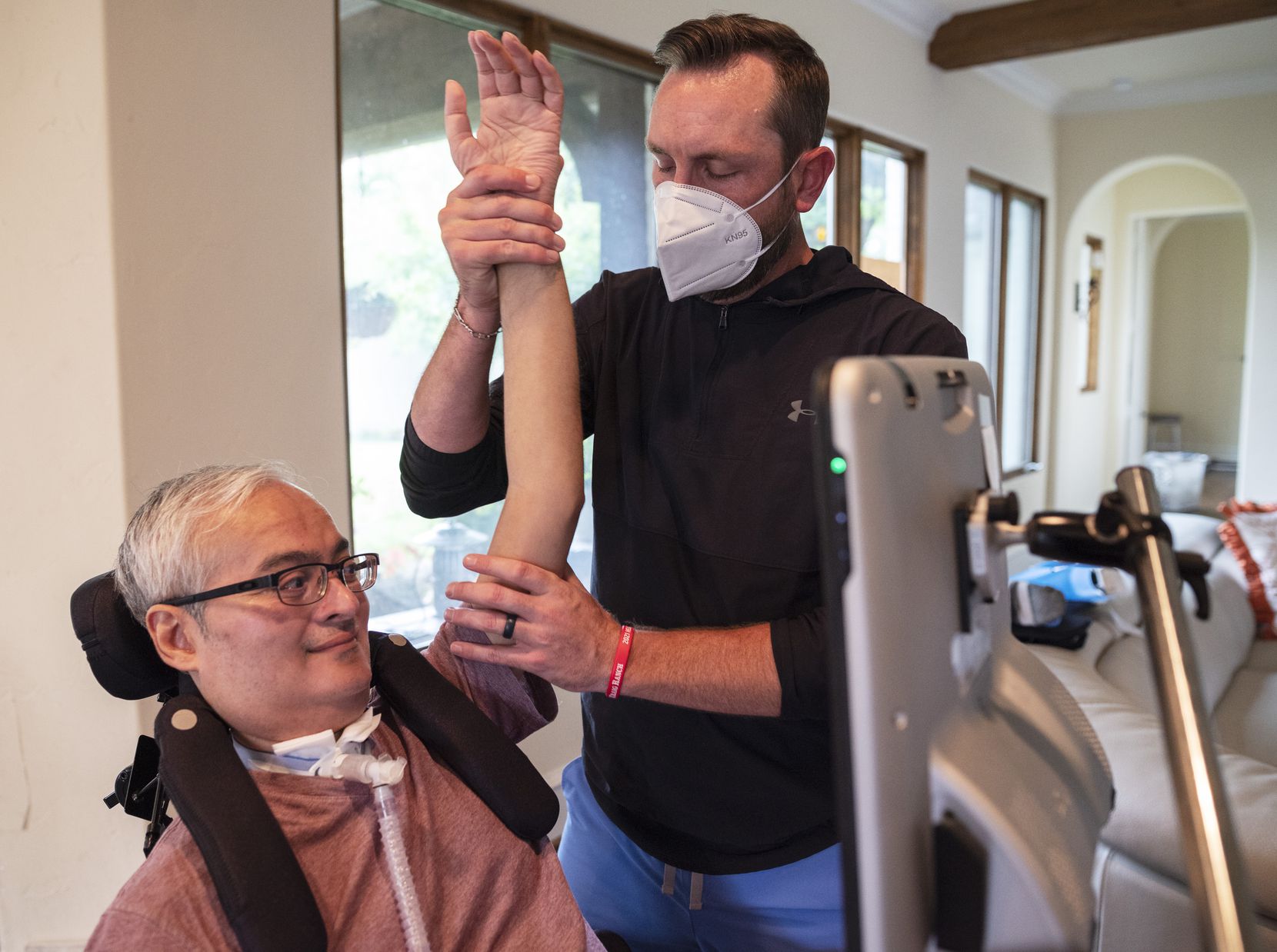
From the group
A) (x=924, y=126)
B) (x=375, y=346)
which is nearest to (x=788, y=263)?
(x=375, y=346)

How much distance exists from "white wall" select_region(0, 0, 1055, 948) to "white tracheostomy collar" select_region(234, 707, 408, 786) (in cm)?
102

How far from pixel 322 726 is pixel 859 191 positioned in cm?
379

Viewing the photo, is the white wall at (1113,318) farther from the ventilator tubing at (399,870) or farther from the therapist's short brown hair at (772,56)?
the ventilator tubing at (399,870)

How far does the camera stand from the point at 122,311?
191cm

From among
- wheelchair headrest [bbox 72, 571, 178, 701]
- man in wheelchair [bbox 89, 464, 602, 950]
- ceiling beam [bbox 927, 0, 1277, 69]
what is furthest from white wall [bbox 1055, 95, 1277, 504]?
wheelchair headrest [bbox 72, 571, 178, 701]

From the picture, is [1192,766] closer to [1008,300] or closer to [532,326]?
[532,326]

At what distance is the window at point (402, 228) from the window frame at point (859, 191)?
1557 mm

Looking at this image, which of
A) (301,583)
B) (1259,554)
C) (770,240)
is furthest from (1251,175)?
(301,583)

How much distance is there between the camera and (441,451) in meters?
1.32

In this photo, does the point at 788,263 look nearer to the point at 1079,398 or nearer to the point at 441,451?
the point at 441,451

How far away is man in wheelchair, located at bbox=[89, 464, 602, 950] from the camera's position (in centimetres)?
112

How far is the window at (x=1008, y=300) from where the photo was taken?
5863 millimetres

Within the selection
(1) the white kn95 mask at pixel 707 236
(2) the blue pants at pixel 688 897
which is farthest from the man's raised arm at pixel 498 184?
(2) the blue pants at pixel 688 897

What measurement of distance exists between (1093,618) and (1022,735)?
9.27 feet
